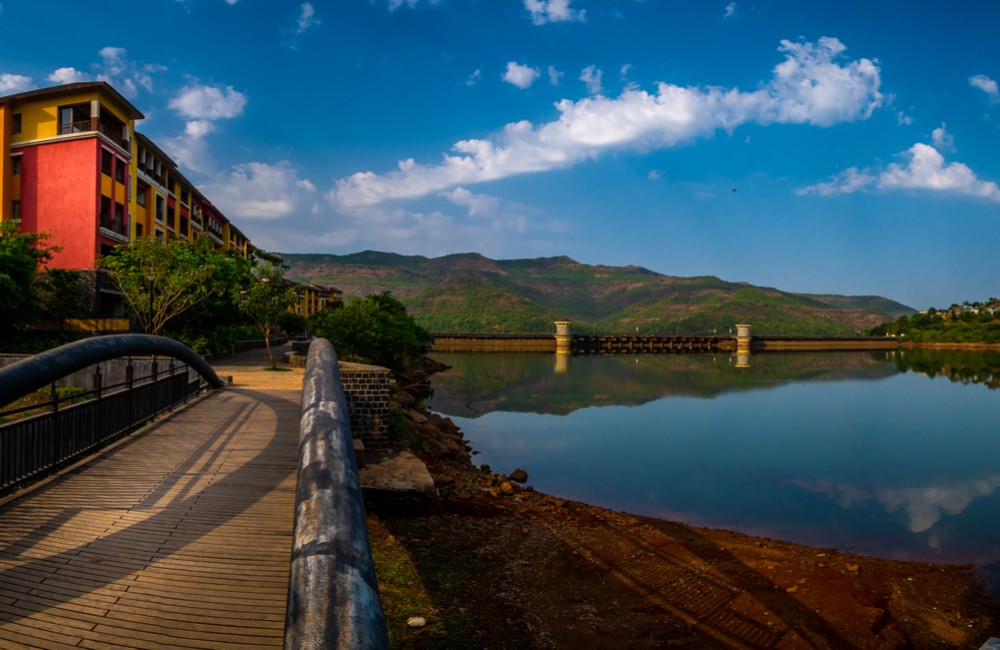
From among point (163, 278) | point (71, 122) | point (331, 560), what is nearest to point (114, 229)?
point (71, 122)

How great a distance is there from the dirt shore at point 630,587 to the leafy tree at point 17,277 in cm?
2178

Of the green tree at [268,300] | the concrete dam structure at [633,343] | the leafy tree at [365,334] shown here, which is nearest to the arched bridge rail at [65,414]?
the green tree at [268,300]

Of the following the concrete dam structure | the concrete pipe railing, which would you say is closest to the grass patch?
the concrete pipe railing

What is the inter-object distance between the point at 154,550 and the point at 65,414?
12.9ft

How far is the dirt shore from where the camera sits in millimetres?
7629

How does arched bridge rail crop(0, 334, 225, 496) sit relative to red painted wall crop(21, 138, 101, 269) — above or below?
below

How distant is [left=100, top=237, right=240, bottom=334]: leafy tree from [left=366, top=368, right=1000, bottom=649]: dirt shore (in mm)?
20292

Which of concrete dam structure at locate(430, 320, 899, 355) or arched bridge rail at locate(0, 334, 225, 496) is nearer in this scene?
arched bridge rail at locate(0, 334, 225, 496)

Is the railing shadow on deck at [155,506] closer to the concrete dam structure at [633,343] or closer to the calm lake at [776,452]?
the calm lake at [776,452]

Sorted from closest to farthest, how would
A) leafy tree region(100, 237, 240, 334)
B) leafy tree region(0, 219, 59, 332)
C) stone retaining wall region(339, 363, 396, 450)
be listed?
1. stone retaining wall region(339, 363, 396, 450)
2. leafy tree region(0, 219, 59, 332)
3. leafy tree region(100, 237, 240, 334)

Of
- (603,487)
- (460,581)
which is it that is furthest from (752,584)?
(603,487)

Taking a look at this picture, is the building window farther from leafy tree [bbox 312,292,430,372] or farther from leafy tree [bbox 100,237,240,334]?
leafy tree [bbox 312,292,430,372]

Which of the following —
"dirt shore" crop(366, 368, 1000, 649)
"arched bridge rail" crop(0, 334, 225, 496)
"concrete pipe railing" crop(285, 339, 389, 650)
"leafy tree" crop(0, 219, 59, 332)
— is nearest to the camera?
"concrete pipe railing" crop(285, 339, 389, 650)

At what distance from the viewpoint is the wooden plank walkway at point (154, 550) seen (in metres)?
4.72
